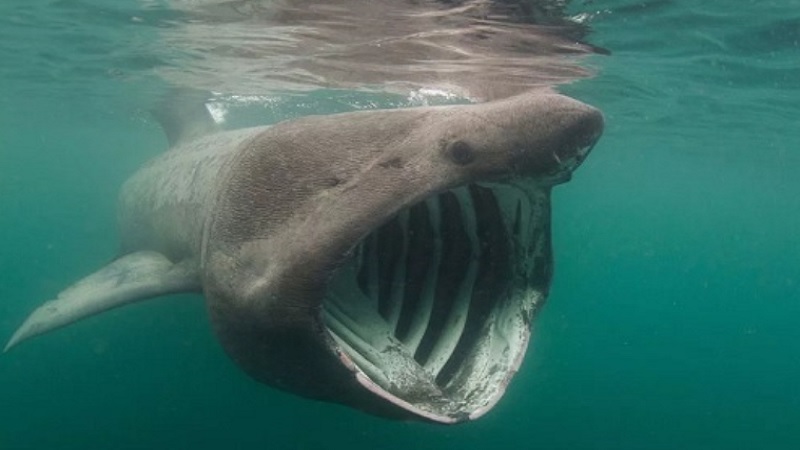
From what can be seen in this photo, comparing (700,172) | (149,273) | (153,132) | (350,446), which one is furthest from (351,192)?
(700,172)

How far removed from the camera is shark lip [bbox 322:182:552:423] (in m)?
3.38

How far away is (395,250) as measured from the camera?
455 centimetres

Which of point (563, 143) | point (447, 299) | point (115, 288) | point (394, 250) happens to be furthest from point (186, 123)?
point (563, 143)

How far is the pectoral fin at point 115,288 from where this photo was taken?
5.98 meters

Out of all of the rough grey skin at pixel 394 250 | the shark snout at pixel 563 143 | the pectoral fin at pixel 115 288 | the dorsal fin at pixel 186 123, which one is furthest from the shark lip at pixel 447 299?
the dorsal fin at pixel 186 123

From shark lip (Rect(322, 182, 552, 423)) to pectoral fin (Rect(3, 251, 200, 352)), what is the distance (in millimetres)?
2052

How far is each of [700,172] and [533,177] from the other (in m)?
43.3

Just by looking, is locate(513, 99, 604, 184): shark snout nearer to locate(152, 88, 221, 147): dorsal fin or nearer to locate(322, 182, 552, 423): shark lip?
locate(322, 182, 552, 423): shark lip

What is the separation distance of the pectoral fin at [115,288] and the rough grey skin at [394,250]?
1612mm

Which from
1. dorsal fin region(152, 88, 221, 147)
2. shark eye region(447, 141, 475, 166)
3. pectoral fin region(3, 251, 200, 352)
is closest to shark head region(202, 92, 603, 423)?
shark eye region(447, 141, 475, 166)

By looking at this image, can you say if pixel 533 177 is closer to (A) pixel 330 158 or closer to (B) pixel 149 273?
(A) pixel 330 158

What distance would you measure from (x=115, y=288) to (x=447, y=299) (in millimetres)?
3686

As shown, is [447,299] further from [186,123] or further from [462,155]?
[186,123]

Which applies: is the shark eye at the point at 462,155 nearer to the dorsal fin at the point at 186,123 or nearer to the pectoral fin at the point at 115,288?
the pectoral fin at the point at 115,288
